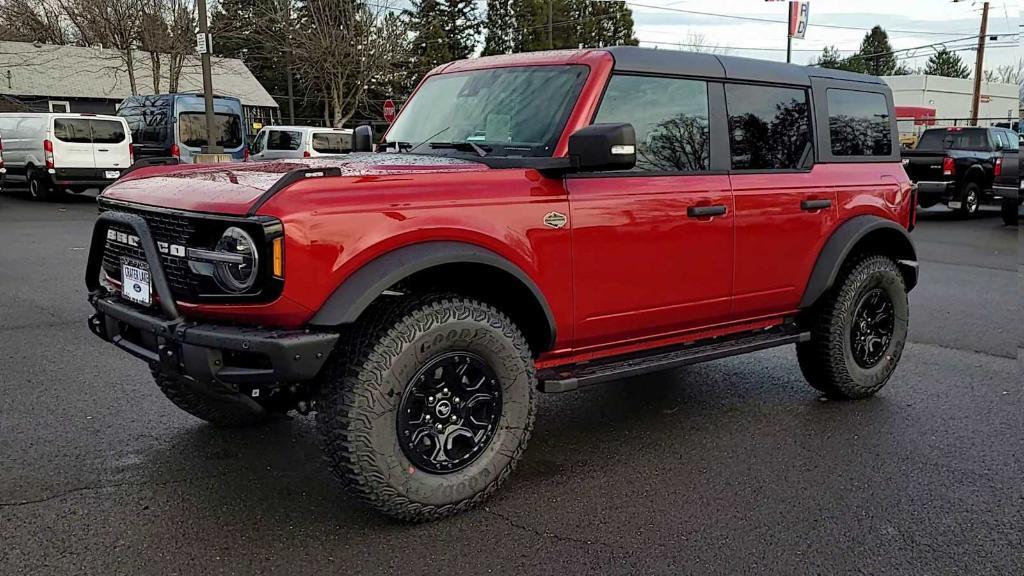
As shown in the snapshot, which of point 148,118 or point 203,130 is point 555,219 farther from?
point 148,118

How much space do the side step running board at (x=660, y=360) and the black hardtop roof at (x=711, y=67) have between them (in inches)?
55.6

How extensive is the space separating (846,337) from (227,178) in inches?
140

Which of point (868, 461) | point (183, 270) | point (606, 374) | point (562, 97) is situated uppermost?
point (562, 97)

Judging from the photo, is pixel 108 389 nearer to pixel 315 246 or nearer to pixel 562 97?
pixel 315 246

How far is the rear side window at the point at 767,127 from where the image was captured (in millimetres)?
4590

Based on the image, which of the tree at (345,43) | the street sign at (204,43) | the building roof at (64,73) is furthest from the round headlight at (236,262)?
the building roof at (64,73)

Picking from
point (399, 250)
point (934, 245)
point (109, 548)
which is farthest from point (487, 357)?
point (934, 245)

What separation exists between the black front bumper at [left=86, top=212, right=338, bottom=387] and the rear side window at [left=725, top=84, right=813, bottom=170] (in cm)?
257

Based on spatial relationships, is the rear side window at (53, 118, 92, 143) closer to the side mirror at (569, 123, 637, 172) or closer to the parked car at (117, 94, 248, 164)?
the parked car at (117, 94, 248, 164)

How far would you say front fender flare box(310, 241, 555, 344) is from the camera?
3.12m

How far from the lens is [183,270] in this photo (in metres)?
3.28

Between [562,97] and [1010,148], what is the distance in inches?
708

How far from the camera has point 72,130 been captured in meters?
18.4

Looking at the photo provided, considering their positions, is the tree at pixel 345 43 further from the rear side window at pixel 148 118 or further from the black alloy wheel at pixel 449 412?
the black alloy wheel at pixel 449 412
